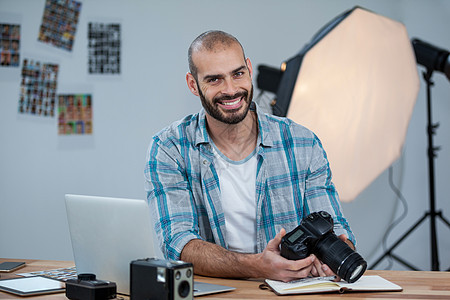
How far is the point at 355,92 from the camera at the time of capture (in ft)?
9.36

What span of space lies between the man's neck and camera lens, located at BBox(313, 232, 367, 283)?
590 mm

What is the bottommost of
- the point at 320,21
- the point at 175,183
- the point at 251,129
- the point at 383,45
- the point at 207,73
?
the point at 175,183

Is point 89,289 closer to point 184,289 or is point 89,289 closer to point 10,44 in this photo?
point 184,289

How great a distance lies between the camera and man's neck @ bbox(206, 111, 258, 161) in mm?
1806

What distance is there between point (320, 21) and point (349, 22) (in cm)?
39

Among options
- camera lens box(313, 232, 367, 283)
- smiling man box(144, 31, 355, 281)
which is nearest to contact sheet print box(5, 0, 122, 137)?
smiling man box(144, 31, 355, 281)

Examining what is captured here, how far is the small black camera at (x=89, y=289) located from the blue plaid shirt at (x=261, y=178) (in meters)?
0.50

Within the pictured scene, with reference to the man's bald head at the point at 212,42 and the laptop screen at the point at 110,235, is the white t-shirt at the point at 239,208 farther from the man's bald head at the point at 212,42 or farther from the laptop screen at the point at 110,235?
the laptop screen at the point at 110,235

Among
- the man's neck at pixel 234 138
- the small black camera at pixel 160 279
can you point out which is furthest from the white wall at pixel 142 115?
the small black camera at pixel 160 279

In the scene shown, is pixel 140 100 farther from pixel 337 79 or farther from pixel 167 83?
pixel 337 79

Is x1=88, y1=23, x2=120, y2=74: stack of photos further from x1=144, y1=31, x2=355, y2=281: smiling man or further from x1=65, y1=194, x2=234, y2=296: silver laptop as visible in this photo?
x1=65, y1=194, x2=234, y2=296: silver laptop

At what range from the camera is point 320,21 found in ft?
10.6

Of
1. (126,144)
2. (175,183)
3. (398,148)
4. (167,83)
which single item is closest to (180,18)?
(167,83)

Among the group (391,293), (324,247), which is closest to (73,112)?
(324,247)
